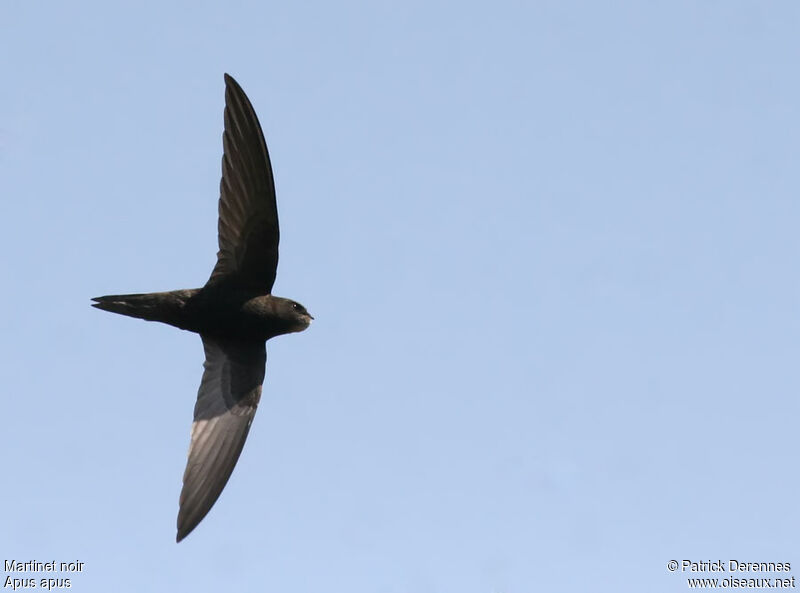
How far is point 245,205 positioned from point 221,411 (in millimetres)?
2148

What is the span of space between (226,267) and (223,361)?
1.11 m

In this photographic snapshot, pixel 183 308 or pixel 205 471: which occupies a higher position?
pixel 183 308

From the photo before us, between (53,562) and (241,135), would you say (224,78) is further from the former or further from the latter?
(53,562)

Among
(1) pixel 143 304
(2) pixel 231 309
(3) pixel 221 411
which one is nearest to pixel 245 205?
(2) pixel 231 309

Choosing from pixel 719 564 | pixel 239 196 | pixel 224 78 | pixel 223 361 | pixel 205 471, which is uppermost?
pixel 224 78

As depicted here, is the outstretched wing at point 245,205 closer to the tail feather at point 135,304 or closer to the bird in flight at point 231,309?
the bird in flight at point 231,309

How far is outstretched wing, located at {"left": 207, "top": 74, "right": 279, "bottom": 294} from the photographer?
42.3 feet

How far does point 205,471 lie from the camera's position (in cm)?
1345

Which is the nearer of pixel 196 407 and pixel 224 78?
pixel 224 78

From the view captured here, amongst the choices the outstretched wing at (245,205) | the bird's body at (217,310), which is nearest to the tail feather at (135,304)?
the bird's body at (217,310)

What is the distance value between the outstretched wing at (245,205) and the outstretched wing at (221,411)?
0.88 meters

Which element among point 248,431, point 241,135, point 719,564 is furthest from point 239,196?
point 719,564

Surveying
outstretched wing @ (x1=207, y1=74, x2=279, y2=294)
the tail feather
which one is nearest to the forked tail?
the tail feather

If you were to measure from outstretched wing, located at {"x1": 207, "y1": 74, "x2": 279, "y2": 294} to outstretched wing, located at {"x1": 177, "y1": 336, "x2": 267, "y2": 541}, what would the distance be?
876 millimetres
